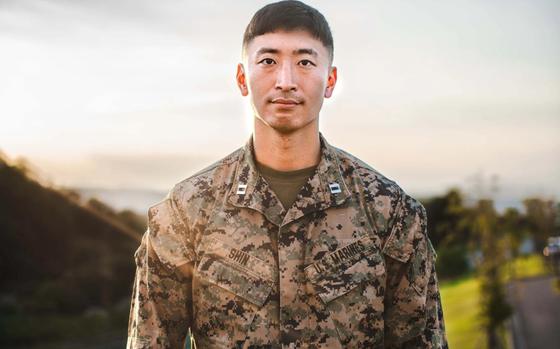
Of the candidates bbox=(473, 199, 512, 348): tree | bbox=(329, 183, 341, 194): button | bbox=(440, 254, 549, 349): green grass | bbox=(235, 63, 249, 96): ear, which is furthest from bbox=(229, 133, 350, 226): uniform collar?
bbox=(473, 199, 512, 348): tree

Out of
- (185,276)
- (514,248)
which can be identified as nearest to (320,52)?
(185,276)

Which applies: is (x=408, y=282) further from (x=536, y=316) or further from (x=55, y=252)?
(x=536, y=316)

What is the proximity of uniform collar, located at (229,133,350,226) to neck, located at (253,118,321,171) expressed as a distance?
2.6 inches

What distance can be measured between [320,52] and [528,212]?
35195 mm

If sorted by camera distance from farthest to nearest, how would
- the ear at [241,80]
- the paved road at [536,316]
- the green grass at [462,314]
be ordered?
the green grass at [462,314], the paved road at [536,316], the ear at [241,80]

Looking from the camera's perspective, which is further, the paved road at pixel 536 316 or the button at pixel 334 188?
the paved road at pixel 536 316

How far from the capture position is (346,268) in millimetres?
3303

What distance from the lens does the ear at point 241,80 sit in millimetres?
3412

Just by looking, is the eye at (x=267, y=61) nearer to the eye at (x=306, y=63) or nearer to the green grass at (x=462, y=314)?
the eye at (x=306, y=63)

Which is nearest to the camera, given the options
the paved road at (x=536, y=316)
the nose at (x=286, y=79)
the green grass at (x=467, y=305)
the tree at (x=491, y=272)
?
the nose at (x=286, y=79)

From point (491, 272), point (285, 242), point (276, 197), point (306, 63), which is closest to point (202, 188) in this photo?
point (276, 197)

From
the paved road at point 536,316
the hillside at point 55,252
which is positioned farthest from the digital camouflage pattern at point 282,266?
the hillside at point 55,252

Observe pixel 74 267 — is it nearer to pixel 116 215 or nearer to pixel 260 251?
pixel 116 215

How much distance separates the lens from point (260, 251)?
3291 millimetres
